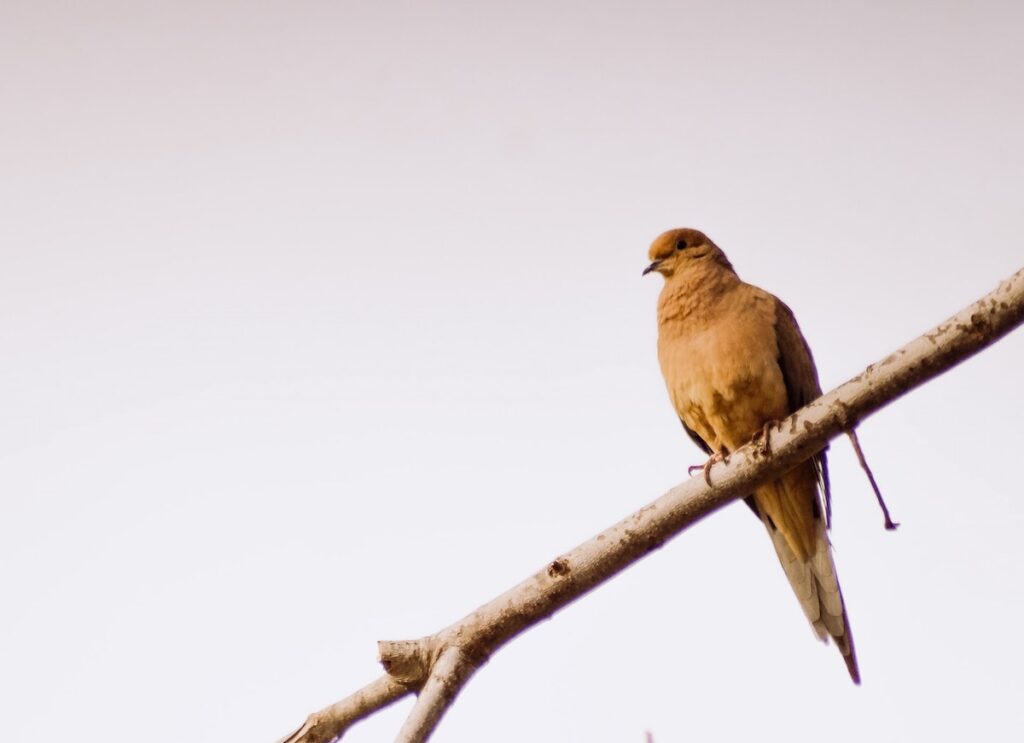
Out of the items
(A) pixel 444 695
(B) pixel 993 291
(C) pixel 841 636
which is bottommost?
(C) pixel 841 636

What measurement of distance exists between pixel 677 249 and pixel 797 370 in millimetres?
1161

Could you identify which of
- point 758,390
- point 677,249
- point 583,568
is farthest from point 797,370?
point 583,568

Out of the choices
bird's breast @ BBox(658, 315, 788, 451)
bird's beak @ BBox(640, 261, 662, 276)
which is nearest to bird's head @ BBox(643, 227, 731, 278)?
bird's beak @ BBox(640, 261, 662, 276)

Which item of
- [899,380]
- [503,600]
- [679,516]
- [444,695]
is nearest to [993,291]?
[899,380]

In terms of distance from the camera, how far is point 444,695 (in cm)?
240

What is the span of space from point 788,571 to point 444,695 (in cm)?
229

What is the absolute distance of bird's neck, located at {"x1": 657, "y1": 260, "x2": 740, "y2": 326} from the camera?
4391mm

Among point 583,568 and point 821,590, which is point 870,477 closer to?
point 583,568

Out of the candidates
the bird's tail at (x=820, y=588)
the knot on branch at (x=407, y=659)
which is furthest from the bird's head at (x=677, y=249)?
the knot on branch at (x=407, y=659)

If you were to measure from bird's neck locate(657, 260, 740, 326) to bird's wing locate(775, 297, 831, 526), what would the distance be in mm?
301

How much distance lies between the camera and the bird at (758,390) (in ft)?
12.9

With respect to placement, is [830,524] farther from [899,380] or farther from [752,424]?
[899,380]

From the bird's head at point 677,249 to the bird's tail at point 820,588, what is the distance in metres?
1.43

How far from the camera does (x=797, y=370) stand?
4.09 metres
